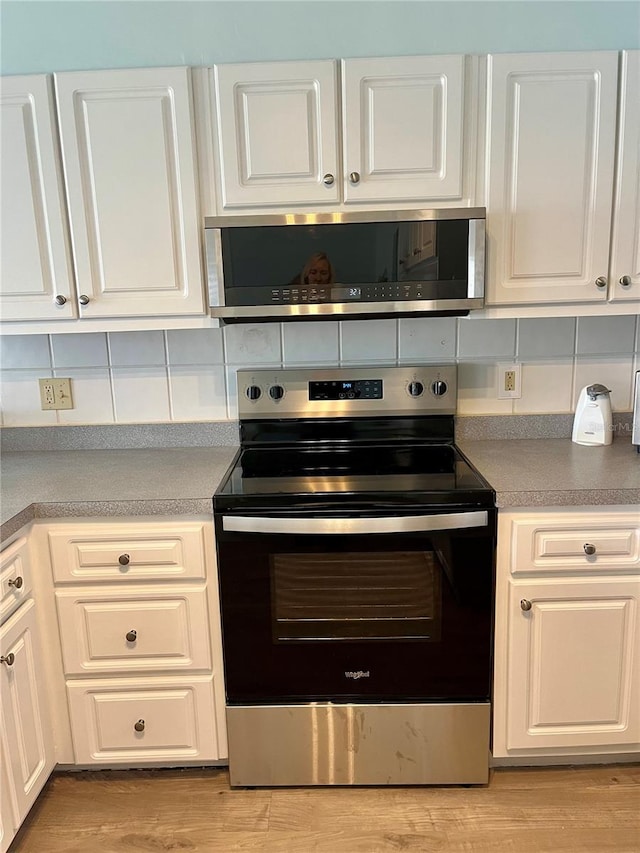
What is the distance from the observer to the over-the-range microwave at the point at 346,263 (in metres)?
1.59

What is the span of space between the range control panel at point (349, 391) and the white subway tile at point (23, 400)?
2.35ft

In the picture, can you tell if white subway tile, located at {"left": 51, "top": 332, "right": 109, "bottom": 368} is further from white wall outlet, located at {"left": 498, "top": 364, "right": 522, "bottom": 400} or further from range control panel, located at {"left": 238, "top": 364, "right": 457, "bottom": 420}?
white wall outlet, located at {"left": 498, "top": 364, "right": 522, "bottom": 400}

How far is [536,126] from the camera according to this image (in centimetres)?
161

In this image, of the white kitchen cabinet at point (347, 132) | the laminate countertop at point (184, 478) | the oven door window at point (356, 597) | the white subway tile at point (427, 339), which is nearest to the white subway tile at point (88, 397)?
the laminate countertop at point (184, 478)

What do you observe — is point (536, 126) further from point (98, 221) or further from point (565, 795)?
point (565, 795)

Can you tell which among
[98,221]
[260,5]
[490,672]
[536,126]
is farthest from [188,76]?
[490,672]

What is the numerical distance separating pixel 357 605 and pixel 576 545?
0.60 metres

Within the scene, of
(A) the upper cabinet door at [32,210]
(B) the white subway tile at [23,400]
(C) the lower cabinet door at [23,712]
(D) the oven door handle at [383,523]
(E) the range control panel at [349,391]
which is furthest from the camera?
(B) the white subway tile at [23,400]

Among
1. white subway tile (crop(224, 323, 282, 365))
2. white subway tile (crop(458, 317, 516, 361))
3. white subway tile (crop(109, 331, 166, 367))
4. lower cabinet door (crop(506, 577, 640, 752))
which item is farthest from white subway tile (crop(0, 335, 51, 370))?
lower cabinet door (crop(506, 577, 640, 752))

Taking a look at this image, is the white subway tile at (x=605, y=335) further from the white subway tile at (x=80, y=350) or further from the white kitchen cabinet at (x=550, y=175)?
the white subway tile at (x=80, y=350)

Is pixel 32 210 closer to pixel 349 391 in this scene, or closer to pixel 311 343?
pixel 311 343

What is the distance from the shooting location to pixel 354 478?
1.69 metres

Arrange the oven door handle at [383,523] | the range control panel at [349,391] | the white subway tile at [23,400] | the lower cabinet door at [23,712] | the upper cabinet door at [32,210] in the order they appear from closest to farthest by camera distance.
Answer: the lower cabinet door at [23,712] → the oven door handle at [383,523] → the upper cabinet door at [32,210] → the range control panel at [349,391] → the white subway tile at [23,400]

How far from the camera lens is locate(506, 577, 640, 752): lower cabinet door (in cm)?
158
